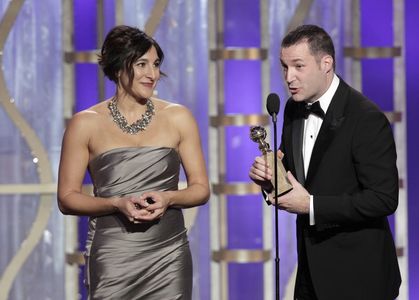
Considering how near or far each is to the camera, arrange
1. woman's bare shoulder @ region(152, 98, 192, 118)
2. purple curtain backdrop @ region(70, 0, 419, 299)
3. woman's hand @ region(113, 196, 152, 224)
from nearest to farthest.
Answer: woman's hand @ region(113, 196, 152, 224)
woman's bare shoulder @ region(152, 98, 192, 118)
purple curtain backdrop @ region(70, 0, 419, 299)

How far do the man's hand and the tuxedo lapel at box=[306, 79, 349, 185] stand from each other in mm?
85

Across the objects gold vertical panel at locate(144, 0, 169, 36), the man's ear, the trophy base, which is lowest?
the trophy base

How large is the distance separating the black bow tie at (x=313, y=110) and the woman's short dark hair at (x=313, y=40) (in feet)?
0.53

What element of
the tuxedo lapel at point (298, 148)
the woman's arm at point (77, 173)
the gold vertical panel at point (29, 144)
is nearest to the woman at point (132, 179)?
the woman's arm at point (77, 173)

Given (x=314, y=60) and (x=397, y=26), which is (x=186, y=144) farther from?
(x=397, y=26)

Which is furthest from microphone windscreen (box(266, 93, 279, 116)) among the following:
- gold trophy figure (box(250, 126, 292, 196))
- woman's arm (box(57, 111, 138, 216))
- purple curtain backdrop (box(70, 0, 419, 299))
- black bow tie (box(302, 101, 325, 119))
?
purple curtain backdrop (box(70, 0, 419, 299))

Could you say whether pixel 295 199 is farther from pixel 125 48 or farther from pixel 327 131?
pixel 125 48

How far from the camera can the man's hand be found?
96.7 inches

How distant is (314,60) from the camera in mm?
2529

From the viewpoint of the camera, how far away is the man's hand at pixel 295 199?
2.46 meters

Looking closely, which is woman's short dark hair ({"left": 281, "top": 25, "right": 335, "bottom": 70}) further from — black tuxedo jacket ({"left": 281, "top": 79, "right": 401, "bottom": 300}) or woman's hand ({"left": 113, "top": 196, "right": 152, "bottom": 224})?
woman's hand ({"left": 113, "top": 196, "right": 152, "bottom": 224})

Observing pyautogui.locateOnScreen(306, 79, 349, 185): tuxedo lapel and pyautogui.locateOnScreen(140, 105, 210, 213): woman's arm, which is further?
pyautogui.locateOnScreen(140, 105, 210, 213): woman's arm

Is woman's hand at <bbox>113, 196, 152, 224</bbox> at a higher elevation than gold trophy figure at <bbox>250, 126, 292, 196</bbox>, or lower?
lower

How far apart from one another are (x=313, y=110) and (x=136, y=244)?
80cm
